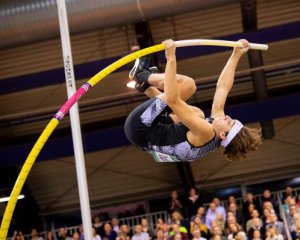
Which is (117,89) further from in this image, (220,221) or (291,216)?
(291,216)

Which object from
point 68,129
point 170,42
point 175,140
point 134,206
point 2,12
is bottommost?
point 175,140

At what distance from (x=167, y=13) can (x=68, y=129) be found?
5.90 meters

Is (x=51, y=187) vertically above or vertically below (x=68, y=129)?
below

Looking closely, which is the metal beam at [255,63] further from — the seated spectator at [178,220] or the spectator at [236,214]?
the seated spectator at [178,220]

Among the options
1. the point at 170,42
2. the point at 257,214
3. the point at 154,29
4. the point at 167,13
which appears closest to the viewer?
the point at 170,42

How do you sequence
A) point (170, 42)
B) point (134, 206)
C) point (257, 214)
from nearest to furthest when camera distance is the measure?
point (170, 42) → point (257, 214) → point (134, 206)

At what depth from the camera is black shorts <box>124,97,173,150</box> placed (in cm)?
573

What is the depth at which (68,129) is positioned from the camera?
17891mm

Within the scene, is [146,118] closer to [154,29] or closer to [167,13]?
[167,13]

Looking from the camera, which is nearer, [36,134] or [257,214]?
[257,214]

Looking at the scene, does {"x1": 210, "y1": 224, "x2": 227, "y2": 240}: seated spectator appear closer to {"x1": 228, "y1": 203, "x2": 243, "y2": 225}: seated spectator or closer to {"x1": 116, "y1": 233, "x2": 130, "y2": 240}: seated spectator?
{"x1": 228, "y1": 203, "x2": 243, "y2": 225}: seated spectator

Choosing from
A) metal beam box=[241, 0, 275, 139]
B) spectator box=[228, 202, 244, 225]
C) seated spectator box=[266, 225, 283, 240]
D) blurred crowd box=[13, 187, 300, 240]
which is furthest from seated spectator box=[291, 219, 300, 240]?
metal beam box=[241, 0, 275, 139]

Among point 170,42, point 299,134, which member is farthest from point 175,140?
point 299,134

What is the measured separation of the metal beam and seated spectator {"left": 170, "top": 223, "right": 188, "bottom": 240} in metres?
5.26
